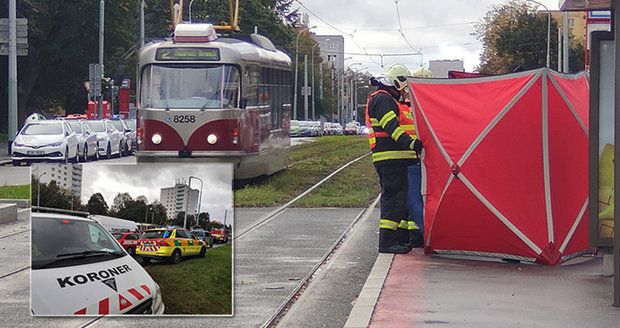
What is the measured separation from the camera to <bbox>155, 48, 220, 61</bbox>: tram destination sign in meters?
24.4

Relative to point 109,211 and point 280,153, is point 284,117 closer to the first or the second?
point 280,153

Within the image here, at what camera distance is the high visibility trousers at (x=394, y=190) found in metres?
13.0

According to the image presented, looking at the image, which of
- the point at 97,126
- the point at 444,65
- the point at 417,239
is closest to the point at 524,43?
the point at 444,65

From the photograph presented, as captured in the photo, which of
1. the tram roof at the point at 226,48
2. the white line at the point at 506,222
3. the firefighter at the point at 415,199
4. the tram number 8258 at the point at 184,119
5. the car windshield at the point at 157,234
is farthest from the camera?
the tram roof at the point at 226,48

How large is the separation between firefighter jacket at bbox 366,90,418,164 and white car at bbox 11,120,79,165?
25265 mm

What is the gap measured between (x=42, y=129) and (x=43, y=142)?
1.03 m

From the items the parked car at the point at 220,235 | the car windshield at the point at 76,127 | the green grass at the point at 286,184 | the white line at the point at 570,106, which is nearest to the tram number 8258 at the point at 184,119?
the green grass at the point at 286,184

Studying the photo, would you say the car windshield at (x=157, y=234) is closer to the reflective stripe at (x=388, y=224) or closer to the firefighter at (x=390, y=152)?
the firefighter at (x=390, y=152)

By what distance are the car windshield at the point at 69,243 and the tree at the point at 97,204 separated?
0.36 feet

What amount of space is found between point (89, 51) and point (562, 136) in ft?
183

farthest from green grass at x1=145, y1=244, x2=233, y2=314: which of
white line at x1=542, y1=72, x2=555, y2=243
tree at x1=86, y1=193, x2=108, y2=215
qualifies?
white line at x1=542, y1=72, x2=555, y2=243

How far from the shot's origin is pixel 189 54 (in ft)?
80.2

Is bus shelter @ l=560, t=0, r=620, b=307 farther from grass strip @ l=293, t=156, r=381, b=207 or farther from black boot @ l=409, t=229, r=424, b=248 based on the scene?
grass strip @ l=293, t=156, r=381, b=207

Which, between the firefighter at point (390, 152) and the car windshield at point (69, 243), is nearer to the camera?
the car windshield at point (69, 243)
